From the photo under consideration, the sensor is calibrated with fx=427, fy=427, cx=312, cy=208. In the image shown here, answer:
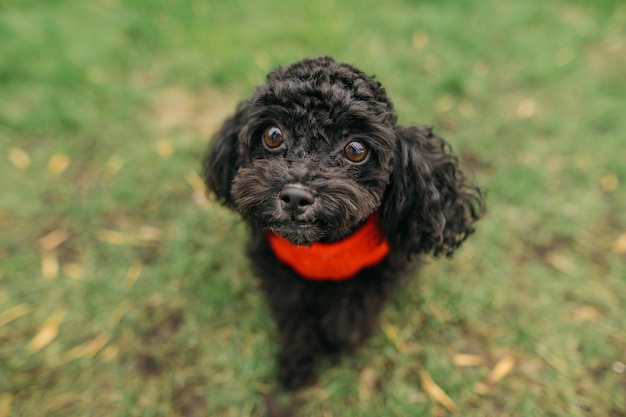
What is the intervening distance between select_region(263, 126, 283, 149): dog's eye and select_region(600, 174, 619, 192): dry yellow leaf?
2.79m

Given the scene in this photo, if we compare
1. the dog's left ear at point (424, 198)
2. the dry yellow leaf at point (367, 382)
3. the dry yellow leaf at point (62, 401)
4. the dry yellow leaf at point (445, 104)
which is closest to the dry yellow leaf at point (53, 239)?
the dry yellow leaf at point (62, 401)

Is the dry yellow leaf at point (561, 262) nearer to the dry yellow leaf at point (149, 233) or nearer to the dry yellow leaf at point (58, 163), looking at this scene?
the dry yellow leaf at point (149, 233)

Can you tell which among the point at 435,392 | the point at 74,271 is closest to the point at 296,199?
the point at 435,392

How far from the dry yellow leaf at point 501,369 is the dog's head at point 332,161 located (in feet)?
3.38

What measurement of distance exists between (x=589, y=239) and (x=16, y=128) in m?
4.70

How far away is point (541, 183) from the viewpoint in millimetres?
3350

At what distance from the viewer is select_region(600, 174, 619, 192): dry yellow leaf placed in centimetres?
329

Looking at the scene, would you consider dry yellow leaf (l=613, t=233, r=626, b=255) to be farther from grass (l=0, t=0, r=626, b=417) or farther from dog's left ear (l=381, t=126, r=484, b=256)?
dog's left ear (l=381, t=126, r=484, b=256)

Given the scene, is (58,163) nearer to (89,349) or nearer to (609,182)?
(89,349)

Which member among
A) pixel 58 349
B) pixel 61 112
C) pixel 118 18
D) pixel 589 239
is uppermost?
pixel 118 18

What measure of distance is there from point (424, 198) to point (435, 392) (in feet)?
4.08

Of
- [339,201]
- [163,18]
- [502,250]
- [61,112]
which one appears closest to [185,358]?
[339,201]

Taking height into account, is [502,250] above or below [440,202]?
below

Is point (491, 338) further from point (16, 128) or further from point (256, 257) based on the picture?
point (16, 128)
